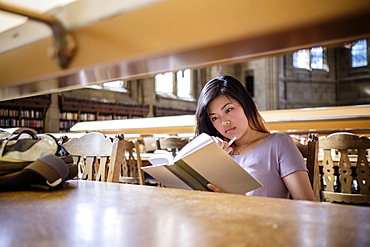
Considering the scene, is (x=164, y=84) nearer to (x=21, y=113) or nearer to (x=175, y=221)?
(x=21, y=113)

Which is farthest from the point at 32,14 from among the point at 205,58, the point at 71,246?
the point at 71,246

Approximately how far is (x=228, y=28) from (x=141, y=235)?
383 millimetres

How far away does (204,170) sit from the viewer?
4.00 feet

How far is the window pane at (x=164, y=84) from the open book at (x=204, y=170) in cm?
1252

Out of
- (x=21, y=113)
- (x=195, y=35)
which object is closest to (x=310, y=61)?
(x=21, y=113)

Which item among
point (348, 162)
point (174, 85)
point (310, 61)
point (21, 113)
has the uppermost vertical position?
point (310, 61)

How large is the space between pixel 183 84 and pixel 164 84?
107 centimetres

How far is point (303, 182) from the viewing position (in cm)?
145

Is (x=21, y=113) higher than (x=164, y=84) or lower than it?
lower

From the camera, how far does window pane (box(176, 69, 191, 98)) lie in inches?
579

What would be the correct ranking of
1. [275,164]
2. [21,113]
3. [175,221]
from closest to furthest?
[175,221] < [275,164] < [21,113]

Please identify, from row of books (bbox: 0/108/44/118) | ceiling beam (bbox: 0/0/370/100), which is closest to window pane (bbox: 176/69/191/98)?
row of books (bbox: 0/108/44/118)

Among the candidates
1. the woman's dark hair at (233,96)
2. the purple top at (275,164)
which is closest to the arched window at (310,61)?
the woman's dark hair at (233,96)

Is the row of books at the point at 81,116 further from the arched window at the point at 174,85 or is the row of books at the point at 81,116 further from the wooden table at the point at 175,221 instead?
the wooden table at the point at 175,221
